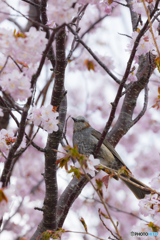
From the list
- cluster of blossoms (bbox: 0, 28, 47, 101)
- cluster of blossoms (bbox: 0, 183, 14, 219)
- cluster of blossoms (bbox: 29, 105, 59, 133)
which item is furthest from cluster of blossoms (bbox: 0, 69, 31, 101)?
cluster of blossoms (bbox: 0, 183, 14, 219)

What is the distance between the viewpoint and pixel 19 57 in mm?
1571

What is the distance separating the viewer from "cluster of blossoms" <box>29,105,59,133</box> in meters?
1.96

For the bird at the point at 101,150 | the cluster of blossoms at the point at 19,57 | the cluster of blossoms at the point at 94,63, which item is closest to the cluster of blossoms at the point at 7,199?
the cluster of blossoms at the point at 19,57

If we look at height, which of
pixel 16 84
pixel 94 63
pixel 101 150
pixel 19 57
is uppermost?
pixel 94 63

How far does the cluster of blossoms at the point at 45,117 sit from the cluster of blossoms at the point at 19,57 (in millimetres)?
384

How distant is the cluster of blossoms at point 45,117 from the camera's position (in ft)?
6.42

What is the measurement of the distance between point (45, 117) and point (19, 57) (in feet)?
1.75

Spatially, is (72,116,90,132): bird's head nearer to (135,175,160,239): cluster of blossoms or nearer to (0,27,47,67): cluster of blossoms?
(135,175,160,239): cluster of blossoms

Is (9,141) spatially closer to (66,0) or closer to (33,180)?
(66,0)

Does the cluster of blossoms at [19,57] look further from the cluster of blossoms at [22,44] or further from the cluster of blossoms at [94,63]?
the cluster of blossoms at [94,63]

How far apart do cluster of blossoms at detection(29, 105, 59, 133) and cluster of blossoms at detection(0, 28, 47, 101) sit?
1.26ft

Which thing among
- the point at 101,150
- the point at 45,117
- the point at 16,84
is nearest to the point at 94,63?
the point at 101,150

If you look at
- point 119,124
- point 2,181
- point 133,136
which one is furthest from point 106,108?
point 2,181

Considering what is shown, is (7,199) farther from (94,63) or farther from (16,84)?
(94,63)
